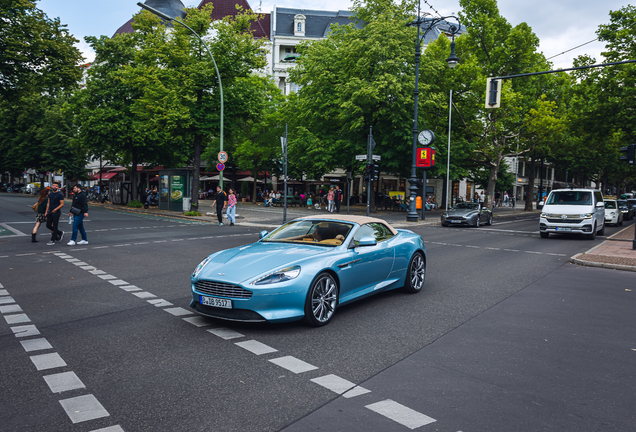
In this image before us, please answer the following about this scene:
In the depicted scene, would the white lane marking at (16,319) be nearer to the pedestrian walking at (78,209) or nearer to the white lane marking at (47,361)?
the white lane marking at (47,361)

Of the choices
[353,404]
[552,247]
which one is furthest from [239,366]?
[552,247]

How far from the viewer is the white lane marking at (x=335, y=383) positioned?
4.15 m

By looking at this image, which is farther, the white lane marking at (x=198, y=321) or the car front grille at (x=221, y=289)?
the white lane marking at (x=198, y=321)

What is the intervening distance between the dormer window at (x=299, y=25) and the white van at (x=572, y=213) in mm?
52642

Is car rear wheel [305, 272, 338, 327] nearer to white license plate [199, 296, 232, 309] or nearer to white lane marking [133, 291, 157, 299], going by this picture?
→ white license plate [199, 296, 232, 309]

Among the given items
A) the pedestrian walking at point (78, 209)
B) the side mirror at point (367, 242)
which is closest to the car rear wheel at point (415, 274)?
the side mirror at point (367, 242)

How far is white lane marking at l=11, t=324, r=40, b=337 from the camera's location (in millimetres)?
5691

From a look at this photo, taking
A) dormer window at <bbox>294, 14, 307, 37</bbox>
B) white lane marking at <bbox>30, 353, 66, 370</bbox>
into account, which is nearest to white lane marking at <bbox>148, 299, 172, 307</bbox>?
white lane marking at <bbox>30, 353, 66, 370</bbox>

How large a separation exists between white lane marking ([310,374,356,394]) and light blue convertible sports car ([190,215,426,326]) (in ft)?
4.44

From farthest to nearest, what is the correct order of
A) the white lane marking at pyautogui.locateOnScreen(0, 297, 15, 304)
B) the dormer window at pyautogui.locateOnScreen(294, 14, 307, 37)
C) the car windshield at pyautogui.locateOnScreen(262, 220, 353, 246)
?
1. the dormer window at pyautogui.locateOnScreen(294, 14, 307, 37)
2. the white lane marking at pyautogui.locateOnScreen(0, 297, 15, 304)
3. the car windshield at pyautogui.locateOnScreen(262, 220, 353, 246)

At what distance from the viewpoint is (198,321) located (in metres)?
6.27

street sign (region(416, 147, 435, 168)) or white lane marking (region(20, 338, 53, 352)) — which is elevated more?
street sign (region(416, 147, 435, 168))

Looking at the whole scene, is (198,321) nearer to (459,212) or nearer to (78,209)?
(78,209)

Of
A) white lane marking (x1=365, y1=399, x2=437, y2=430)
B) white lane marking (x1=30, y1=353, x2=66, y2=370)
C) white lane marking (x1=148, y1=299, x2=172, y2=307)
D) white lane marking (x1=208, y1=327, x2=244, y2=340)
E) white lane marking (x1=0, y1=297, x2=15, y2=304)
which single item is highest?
white lane marking (x1=365, y1=399, x2=437, y2=430)
